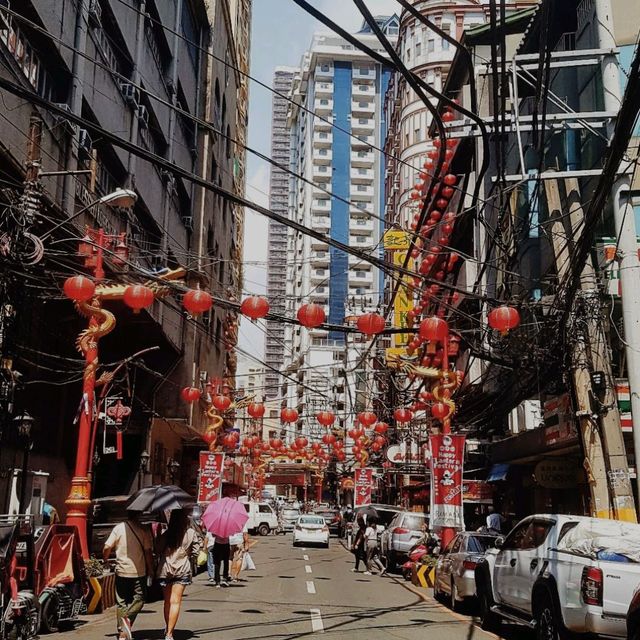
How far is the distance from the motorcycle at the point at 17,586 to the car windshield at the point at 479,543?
27.3ft

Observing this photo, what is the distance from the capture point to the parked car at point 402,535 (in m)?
25.5

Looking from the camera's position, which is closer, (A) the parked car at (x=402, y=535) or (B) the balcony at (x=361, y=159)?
(A) the parked car at (x=402, y=535)

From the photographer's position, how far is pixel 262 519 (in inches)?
2069

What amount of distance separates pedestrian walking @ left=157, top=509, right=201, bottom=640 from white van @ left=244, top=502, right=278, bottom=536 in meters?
41.5

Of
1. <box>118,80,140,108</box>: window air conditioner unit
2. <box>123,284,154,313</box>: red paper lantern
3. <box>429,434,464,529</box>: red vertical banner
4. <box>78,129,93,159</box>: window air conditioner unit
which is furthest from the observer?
<box>118,80,140,108</box>: window air conditioner unit

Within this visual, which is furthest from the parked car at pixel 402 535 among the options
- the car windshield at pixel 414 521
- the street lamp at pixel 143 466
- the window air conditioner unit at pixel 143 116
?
the window air conditioner unit at pixel 143 116

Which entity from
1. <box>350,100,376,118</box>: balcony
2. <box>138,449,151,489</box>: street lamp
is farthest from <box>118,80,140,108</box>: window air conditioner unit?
<box>350,100,376,118</box>: balcony

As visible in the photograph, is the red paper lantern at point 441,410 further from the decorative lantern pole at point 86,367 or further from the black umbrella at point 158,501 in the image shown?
the black umbrella at point 158,501

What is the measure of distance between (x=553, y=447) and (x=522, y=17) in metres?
19.2

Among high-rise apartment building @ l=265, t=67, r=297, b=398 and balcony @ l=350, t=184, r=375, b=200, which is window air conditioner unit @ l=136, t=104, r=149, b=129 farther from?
high-rise apartment building @ l=265, t=67, r=297, b=398

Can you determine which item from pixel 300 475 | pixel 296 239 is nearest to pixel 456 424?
pixel 300 475

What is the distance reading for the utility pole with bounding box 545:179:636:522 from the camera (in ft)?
46.7

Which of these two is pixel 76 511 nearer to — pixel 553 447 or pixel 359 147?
pixel 553 447

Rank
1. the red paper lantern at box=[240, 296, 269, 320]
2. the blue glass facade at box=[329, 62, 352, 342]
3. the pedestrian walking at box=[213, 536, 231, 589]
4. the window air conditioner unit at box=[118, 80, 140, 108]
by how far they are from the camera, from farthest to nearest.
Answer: the blue glass facade at box=[329, 62, 352, 342] → the window air conditioner unit at box=[118, 80, 140, 108] → the pedestrian walking at box=[213, 536, 231, 589] → the red paper lantern at box=[240, 296, 269, 320]
